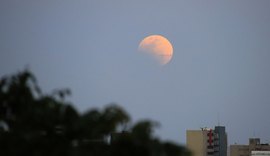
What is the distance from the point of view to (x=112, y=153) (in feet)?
88.1

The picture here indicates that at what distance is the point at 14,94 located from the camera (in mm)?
28438

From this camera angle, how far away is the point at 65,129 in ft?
90.1

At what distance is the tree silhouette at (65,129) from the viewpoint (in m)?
26.1

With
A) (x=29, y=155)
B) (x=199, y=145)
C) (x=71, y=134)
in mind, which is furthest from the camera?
(x=199, y=145)

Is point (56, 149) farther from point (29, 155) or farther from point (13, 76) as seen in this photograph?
point (13, 76)

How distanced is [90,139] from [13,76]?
15.1 feet

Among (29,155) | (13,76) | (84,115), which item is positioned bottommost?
(29,155)

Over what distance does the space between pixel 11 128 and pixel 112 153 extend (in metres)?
4.64

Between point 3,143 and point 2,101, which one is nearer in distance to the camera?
point 3,143

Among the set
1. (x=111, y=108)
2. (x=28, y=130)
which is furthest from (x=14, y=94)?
(x=111, y=108)

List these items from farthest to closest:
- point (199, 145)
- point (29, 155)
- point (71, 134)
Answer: point (199, 145), point (71, 134), point (29, 155)

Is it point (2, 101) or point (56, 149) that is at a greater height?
point (2, 101)

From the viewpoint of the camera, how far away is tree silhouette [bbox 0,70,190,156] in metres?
26.1

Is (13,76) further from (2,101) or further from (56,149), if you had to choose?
(56,149)
